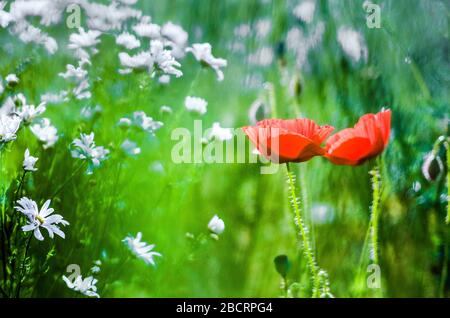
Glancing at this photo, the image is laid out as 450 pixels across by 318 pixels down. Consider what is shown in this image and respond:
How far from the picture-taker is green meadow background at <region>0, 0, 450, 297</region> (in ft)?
3.27

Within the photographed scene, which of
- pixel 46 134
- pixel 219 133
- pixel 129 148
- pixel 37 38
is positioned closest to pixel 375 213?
pixel 219 133

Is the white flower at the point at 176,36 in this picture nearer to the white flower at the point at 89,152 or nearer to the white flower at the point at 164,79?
the white flower at the point at 164,79

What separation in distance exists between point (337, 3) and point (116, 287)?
0.55m

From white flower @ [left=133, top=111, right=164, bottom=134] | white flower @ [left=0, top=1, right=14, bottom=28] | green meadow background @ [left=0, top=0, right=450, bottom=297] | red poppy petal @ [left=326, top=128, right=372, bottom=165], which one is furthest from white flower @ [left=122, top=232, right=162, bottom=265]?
white flower @ [left=0, top=1, right=14, bottom=28]

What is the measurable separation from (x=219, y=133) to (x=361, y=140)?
0.22m

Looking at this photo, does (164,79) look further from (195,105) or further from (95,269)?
(95,269)

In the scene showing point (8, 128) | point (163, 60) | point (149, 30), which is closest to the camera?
point (8, 128)

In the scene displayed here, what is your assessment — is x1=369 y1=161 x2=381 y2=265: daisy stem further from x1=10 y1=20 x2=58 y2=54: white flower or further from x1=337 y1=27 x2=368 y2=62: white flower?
x1=10 y1=20 x2=58 y2=54: white flower

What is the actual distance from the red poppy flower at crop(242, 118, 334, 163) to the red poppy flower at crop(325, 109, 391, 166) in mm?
19

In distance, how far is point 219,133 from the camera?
39.1 inches

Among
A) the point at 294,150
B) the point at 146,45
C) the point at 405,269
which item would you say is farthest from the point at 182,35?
the point at 405,269

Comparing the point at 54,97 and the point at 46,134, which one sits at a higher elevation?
the point at 54,97

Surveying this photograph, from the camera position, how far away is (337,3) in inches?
43.6
